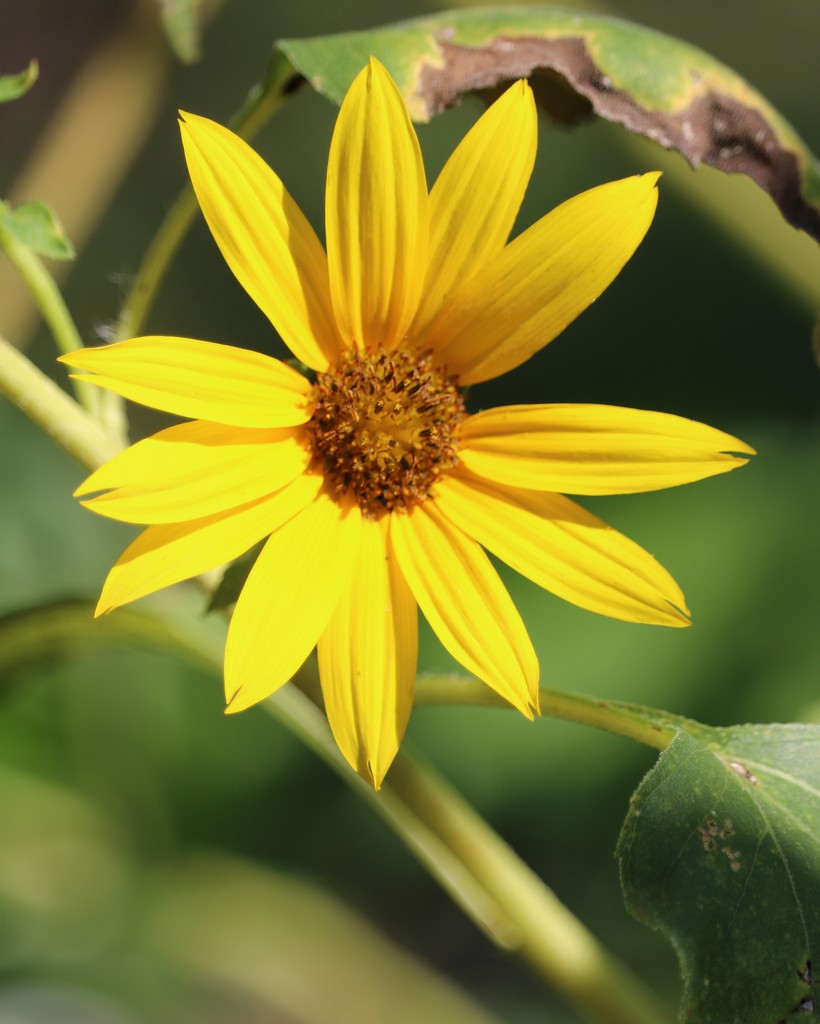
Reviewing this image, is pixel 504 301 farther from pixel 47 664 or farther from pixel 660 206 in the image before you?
pixel 660 206

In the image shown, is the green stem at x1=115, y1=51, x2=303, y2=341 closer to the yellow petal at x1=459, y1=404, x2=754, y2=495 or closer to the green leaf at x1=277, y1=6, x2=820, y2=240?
A: the green leaf at x1=277, y1=6, x2=820, y2=240

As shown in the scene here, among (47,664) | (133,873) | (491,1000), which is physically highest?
(47,664)

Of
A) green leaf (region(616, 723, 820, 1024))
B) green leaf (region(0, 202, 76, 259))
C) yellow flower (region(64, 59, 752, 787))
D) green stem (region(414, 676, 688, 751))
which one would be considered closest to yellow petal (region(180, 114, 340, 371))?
yellow flower (region(64, 59, 752, 787))

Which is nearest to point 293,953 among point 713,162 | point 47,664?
point 47,664

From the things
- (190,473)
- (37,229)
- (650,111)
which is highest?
(650,111)

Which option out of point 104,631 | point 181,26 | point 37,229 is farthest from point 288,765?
point 37,229

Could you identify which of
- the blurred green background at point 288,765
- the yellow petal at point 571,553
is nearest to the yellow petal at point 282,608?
the yellow petal at point 571,553

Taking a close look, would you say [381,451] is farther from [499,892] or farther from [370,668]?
[499,892]
